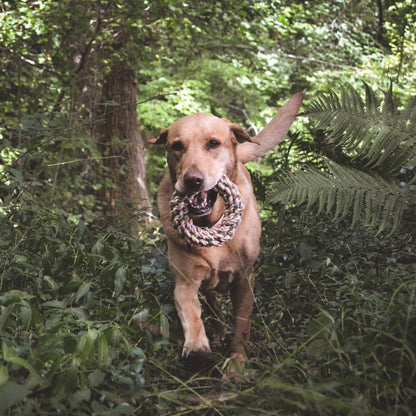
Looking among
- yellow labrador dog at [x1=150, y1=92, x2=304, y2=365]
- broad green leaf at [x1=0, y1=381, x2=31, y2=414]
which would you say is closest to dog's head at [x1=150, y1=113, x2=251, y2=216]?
yellow labrador dog at [x1=150, y1=92, x2=304, y2=365]

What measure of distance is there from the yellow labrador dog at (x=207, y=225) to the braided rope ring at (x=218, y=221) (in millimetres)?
65

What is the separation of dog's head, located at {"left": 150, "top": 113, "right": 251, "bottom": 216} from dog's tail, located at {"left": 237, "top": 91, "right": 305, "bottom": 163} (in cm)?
60

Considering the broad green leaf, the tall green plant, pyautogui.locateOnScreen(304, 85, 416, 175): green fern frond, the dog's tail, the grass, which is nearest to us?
the broad green leaf

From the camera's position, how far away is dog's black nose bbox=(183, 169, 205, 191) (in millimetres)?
2838

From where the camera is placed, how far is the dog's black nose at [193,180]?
2838mm

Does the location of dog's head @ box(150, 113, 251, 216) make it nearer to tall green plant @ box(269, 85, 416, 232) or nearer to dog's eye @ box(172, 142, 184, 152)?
dog's eye @ box(172, 142, 184, 152)

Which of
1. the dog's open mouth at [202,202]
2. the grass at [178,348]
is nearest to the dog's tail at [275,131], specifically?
the dog's open mouth at [202,202]

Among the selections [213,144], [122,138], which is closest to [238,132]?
[213,144]

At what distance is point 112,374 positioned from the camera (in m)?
1.95

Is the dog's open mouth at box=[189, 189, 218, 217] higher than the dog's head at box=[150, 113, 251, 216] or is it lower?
lower

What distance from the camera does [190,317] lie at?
283 centimetres

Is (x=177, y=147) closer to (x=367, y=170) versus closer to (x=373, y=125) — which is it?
(x=373, y=125)

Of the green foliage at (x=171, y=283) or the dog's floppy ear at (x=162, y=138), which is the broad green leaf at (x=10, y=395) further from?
the dog's floppy ear at (x=162, y=138)

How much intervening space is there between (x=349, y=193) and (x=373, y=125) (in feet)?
1.84
